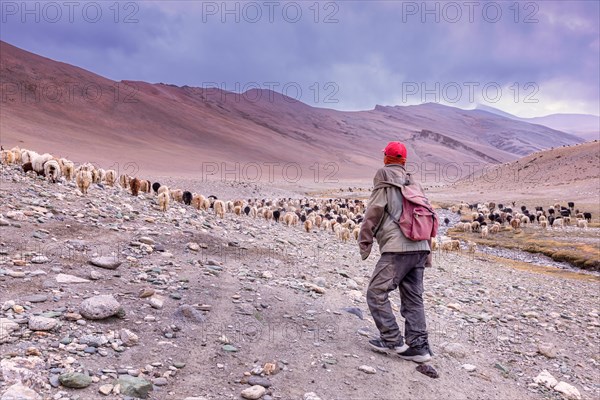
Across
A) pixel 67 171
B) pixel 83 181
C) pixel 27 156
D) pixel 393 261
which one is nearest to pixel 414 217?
pixel 393 261

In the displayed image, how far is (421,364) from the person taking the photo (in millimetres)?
5176

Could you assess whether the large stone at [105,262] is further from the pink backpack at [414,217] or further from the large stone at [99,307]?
the pink backpack at [414,217]

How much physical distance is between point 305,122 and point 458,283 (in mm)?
177941

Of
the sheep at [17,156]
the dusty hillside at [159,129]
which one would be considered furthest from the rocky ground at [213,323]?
the dusty hillside at [159,129]

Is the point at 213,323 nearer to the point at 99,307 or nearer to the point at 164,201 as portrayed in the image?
the point at 99,307

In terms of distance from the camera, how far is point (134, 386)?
3.79 m

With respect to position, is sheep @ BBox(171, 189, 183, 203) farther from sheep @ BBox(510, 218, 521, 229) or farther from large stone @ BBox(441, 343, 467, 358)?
sheep @ BBox(510, 218, 521, 229)

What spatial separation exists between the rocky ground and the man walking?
0.29 metres

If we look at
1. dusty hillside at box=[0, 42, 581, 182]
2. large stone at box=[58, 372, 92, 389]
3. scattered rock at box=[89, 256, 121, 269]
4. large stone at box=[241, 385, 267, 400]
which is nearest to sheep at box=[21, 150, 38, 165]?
scattered rock at box=[89, 256, 121, 269]

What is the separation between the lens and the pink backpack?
4.89 meters

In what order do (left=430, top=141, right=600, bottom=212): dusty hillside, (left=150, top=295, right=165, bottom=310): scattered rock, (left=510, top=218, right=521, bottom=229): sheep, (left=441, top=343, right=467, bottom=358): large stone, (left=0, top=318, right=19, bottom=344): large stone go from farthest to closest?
(left=430, top=141, right=600, bottom=212): dusty hillside → (left=510, top=218, right=521, bottom=229): sheep → (left=441, top=343, right=467, bottom=358): large stone → (left=150, top=295, right=165, bottom=310): scattered rock → (left=0, top=318, right=19, bottom=344): large stone

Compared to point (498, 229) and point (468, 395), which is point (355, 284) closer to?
point (468, 395)

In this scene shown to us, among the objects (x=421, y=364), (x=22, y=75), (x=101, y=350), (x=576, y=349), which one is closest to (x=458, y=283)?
(x=576, y=349)

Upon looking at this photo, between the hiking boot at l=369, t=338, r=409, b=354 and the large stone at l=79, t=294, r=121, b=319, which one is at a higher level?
the large stone at l=79, t=294, r=121, b=319
